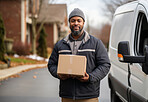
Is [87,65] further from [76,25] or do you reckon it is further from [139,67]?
[139,67]

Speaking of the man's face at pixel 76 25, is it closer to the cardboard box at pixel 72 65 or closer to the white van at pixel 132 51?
the cardboard box at pixel 72 65

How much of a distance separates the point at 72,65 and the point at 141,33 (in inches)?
90.4

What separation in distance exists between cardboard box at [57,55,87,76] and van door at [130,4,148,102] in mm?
1036

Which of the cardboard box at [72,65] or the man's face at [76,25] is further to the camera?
the man's face at [76,25]

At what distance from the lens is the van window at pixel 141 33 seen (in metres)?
5.23

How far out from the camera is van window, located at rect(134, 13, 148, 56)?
5227 millimetres

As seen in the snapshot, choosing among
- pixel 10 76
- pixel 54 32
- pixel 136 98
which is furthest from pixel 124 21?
pixel 54 32

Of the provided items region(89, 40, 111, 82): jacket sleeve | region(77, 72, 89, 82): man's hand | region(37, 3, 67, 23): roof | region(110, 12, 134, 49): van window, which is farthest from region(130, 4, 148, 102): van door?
region(37, 3, 67, 23): roof

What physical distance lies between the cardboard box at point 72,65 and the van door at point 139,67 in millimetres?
1036

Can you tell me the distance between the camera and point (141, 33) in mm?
5680

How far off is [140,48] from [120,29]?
36.5 inches

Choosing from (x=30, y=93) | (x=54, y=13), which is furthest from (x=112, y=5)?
(x=30, y=93)

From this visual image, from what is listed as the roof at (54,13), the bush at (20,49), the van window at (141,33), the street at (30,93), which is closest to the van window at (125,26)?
the van window at (141,33)

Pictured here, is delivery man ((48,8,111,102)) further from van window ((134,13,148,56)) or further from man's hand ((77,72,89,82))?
van window ((134,13,148,56))
